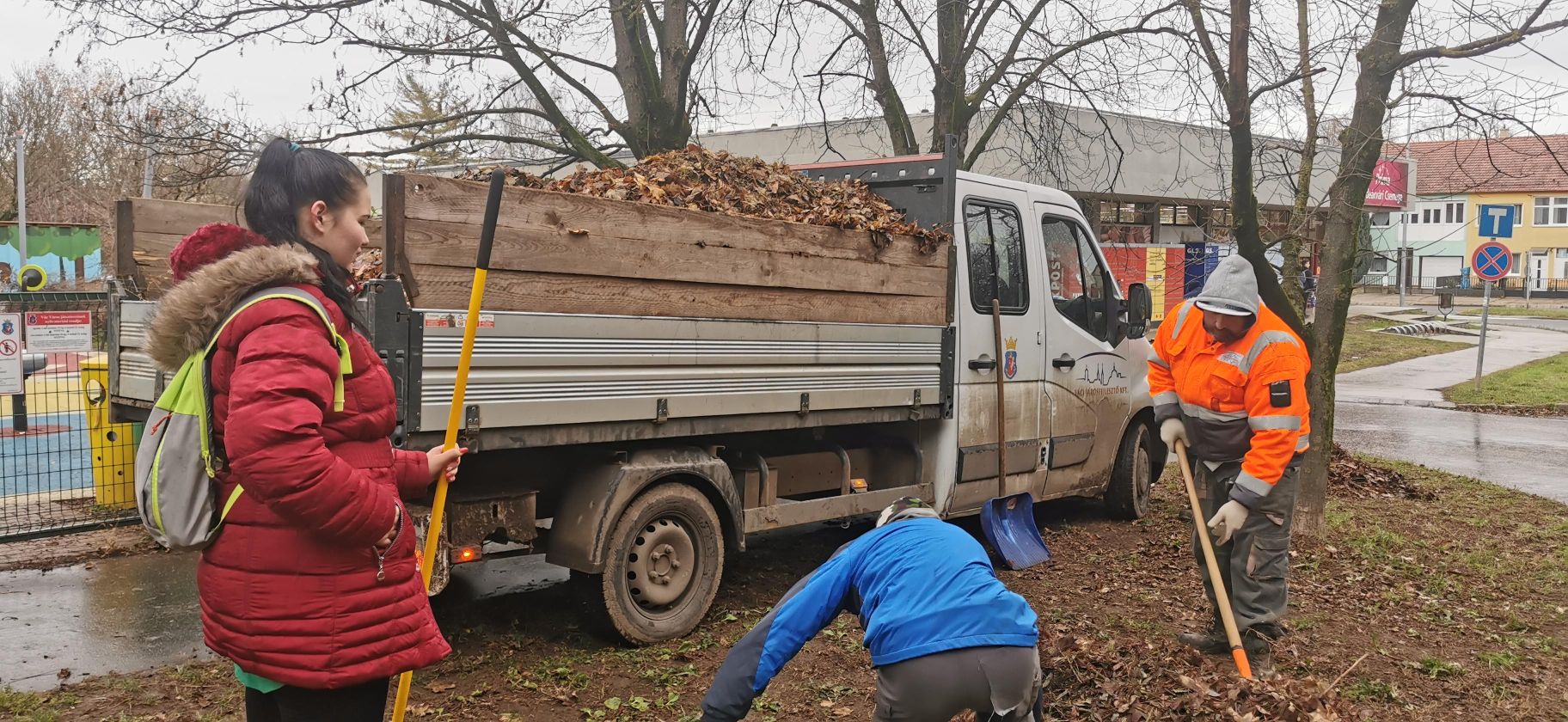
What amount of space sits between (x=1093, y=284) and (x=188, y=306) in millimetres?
6912

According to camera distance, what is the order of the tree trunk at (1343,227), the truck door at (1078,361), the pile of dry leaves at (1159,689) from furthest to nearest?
the truck door at (1078,361) < the tree trunk at (1343,227) < the pile of dry leaves at (1159,689)

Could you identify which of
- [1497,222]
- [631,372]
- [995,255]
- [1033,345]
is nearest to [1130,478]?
[1033,345]

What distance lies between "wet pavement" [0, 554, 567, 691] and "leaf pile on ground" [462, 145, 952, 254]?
93.5 inches

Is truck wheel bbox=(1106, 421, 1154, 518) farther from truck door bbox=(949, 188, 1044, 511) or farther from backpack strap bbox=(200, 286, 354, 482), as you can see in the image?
backpack strap bbox=(200, 286, 354, 482)

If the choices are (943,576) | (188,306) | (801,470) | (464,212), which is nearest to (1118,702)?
(943,576)

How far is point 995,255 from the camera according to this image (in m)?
7.40

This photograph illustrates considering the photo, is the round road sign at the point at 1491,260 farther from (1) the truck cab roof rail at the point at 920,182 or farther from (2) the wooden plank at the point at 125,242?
(2) the wooden plank at the point at 125,242

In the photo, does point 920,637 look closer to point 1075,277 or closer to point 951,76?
point 1075,277

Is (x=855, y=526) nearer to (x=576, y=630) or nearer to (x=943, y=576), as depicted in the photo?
(x=576, y=630)

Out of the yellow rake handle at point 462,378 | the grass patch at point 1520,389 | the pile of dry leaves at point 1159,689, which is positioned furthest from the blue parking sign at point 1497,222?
the yellow rake handle at point 462,378

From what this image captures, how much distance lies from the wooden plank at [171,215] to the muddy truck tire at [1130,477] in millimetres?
6207

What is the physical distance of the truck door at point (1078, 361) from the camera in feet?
25.9

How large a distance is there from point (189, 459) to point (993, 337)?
18.2ft

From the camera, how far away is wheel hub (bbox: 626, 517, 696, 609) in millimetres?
5484
